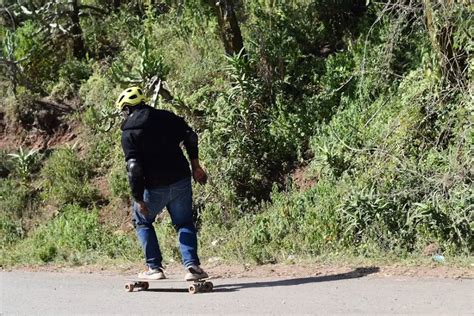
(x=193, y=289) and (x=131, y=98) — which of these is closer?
(x=193, y=289)

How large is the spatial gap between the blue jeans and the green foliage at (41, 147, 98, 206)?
4.99 m

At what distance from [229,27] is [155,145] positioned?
5080 millimetres

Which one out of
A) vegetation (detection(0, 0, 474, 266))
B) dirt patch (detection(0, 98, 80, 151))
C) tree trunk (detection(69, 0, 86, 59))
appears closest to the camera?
vegetation (detection(0, 0, 474, 266))

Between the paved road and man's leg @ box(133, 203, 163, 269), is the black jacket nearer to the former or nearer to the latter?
man's leg @ box(133, 203, 163, 269)

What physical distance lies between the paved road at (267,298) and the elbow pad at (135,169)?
1072mm

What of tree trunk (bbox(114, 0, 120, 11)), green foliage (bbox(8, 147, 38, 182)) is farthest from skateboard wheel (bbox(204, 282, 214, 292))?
tree trunk (bbox(114, 0, 120, 11))

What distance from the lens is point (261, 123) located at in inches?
427

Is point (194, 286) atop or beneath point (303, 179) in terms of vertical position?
beneath

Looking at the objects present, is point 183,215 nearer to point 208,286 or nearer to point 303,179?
point 208,286

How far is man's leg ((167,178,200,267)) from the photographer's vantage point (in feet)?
22.9

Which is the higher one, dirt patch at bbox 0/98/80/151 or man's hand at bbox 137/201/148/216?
dirt patch at bbox 0/98/80/151

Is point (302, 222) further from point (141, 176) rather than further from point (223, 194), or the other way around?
point (141, 176)

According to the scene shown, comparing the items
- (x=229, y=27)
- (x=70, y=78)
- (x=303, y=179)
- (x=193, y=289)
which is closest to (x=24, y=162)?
(x=70, y=78)

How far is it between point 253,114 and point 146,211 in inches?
161
